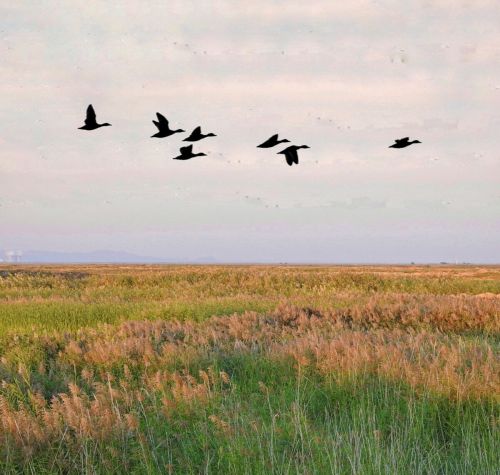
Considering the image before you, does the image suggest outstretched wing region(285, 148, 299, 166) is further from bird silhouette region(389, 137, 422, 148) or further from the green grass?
the green grass

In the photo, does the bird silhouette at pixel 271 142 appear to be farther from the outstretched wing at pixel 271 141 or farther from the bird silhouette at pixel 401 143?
the bird silhouette at pixel 401 143

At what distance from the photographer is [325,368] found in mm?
5945

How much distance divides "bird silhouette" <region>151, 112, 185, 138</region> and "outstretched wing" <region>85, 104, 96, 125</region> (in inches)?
17.3

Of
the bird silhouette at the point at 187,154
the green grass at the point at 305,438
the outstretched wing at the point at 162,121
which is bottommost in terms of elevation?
the green grass at the point at 305,438

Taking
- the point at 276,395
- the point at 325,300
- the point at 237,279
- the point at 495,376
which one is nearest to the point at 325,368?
the point at 276,395

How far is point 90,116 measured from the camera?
419 centimetres

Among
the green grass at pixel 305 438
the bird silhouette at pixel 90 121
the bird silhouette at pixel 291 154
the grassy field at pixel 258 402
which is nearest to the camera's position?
the green grass at pixel 305 438

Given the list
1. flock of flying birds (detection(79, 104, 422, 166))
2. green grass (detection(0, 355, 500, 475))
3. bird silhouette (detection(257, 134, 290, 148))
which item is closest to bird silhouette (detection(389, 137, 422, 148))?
flock of flying birds (detection(79, 104, 422, 166))

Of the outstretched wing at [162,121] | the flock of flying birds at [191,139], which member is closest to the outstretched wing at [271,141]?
the flock of flying birds at [191,139]

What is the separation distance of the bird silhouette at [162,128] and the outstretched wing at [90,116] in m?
0.44

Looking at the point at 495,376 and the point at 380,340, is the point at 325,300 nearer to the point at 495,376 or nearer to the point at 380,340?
the point at 380,340

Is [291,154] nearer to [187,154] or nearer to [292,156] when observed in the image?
[292,156]

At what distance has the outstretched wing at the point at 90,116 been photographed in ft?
13.4

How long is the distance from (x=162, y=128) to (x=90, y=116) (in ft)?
1.90
